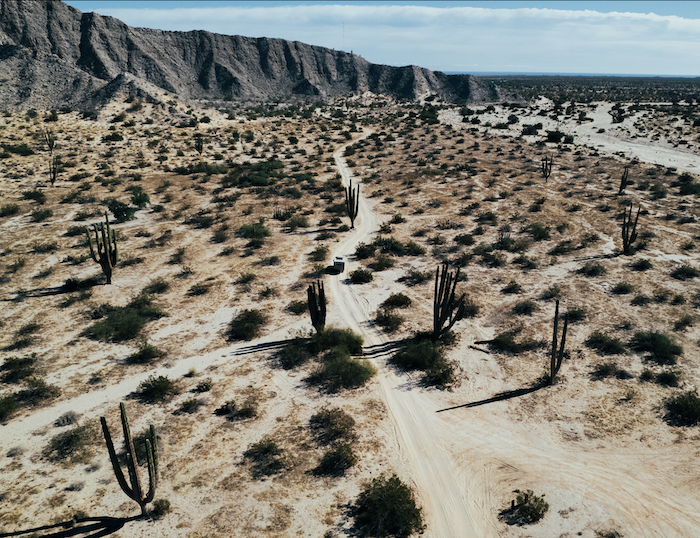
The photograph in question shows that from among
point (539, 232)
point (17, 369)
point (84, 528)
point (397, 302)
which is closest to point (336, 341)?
point (397, 302)

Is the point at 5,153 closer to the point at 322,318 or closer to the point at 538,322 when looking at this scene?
the point at 322,318

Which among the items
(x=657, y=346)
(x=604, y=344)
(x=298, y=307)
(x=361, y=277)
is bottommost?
(x=604, y=344)

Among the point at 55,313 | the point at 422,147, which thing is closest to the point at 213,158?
the point at 422,147

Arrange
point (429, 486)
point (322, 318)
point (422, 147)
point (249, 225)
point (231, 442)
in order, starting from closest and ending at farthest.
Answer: point (429, 486), point (231, 442), point (322, 318), point (249, 225), point (422, 147)

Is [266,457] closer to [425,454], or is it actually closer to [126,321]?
[425,454]

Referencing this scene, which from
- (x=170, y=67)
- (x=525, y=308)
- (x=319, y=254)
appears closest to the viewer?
(x=525, y=308)

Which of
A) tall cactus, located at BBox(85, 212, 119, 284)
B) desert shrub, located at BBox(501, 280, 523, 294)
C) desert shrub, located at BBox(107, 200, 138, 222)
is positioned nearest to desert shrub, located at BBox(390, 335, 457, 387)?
desert shrub, located at BBox(501, 280, 523, 294)
